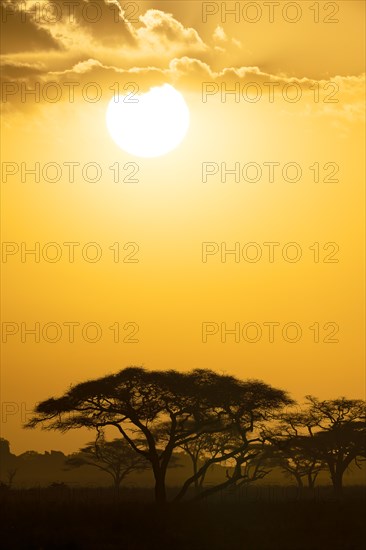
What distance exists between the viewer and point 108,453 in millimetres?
102938

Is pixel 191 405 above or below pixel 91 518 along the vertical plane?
above

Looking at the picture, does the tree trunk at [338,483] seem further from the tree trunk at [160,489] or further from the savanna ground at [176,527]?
the tree trunk at [160,489]

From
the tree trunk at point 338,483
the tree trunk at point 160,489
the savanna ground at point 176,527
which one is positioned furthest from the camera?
the tree trunk at point 338,483

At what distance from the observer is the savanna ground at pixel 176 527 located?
36250mm

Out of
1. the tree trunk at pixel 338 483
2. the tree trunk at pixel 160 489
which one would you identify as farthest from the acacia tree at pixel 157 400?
the tree trunk at pixel 338 483

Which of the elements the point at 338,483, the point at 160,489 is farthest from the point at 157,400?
the point at 338,483

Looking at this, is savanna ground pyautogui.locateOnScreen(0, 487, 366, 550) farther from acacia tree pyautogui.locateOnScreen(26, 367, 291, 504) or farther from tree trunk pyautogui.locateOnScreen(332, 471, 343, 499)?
tree trunk pyautogui.locateOnScreen(332, 471, 343, 499)

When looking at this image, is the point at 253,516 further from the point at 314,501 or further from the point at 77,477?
the point at 77,477

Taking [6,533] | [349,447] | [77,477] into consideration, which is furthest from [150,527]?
[77,477]

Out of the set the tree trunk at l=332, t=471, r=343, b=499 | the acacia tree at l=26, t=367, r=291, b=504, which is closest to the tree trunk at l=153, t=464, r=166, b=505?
the acacia tree at l=26, t=367, r=291, b=504

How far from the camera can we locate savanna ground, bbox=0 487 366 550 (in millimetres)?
36250

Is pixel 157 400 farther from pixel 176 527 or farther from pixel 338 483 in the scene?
pixel 338 483

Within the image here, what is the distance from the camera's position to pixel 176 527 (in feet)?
131

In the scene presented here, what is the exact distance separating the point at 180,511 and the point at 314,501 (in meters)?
10.7
